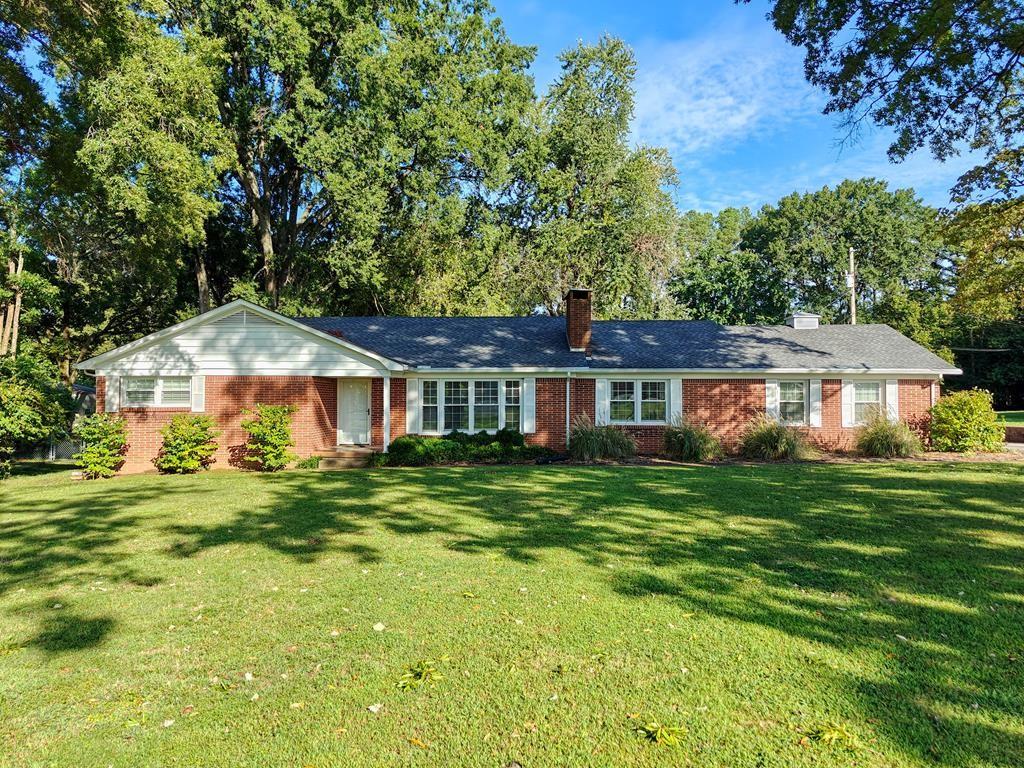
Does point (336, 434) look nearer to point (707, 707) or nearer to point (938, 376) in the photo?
point (707, 707)

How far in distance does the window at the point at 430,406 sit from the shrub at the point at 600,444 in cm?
424

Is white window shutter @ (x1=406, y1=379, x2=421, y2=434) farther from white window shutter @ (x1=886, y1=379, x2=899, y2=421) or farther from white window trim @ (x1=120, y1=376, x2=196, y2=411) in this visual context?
white window shutter @ (x1=886, y1=379, x2=899, y2=421)

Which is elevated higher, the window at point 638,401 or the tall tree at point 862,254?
the tall tree at point 862,254

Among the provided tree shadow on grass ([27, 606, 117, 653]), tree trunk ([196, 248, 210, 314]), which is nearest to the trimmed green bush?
tree shadow on grass ([27, 606, 117, 653])

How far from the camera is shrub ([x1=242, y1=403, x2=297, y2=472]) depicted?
15.1 meters

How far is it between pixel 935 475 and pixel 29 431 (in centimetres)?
1981

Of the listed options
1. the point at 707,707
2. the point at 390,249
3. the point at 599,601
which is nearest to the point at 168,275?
the point at 390,249

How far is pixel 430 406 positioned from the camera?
17.7 metres

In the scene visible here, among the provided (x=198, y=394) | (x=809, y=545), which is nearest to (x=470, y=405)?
(x=198, y=394)

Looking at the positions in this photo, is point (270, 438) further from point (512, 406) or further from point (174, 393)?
point (512, 406)

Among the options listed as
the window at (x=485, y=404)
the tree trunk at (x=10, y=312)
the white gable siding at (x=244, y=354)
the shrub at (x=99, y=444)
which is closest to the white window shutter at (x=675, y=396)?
the window at (x=485, y=404)

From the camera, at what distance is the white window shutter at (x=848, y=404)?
18.2m

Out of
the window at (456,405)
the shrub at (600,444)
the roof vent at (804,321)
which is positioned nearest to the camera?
the shrub at (600,444)

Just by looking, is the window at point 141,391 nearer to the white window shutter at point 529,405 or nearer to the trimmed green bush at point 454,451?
the trimmed green bush at point 454,451
